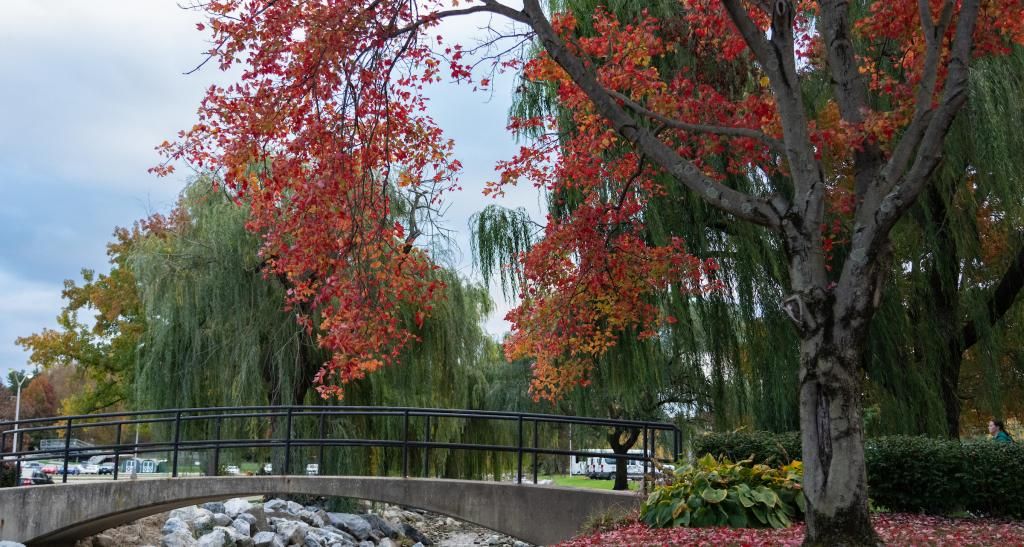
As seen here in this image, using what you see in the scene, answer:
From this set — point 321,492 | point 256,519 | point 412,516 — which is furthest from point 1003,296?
point 412,516

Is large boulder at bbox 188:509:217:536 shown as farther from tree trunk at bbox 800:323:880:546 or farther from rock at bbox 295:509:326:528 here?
tree trunk at bbox 800:323:880:546

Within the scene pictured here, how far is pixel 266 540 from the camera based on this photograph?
48.4 ft

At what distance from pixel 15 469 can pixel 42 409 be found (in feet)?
157

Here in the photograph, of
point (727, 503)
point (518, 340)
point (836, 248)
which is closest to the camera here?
→ point (727, 503)

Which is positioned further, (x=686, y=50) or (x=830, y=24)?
(x=686, y=50)

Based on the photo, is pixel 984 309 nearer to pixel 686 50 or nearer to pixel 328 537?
pixel 686 50

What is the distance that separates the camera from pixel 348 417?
1677 centimetres

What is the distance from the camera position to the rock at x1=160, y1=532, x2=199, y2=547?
45.2 feet

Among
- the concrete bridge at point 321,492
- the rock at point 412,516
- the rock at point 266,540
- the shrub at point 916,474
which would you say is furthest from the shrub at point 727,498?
the rock at point 412,516

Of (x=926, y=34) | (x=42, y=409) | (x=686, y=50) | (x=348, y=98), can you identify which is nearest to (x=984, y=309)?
(x=686, y=50)

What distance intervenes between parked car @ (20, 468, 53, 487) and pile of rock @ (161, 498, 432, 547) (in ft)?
12.9

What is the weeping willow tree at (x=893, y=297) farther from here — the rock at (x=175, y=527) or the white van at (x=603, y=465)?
the rock at (x=175, y=527)

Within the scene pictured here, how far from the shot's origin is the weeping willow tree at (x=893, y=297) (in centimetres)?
1120

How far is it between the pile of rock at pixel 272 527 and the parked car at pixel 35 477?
3928mm
